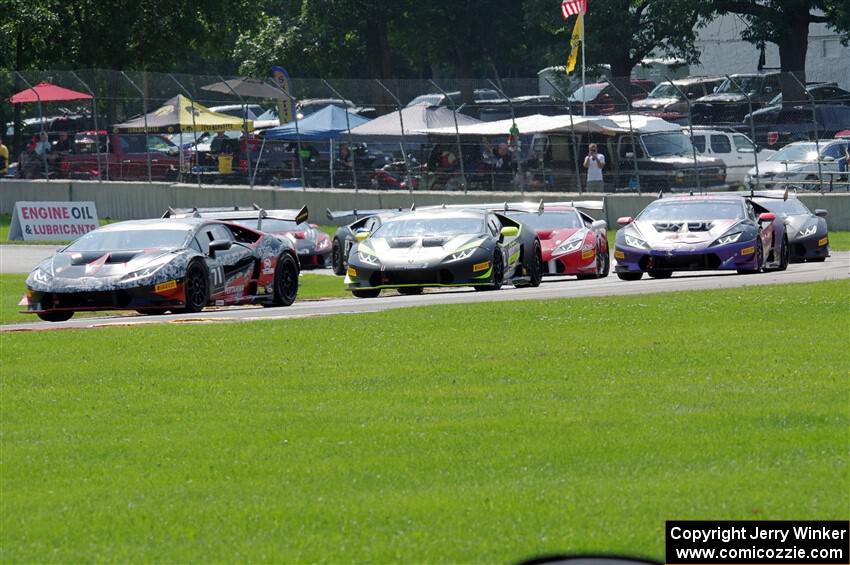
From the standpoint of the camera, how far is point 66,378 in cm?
1186

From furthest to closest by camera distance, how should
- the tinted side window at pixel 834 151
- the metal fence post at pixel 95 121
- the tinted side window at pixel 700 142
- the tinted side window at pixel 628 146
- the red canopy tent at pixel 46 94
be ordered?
the metal fence post at pixel 95 121 < the red canopy tent at pixel 46 94 < the tinted side window at pixel 700 142 < the tinted side window at pixel 628 146 < the tinted side window at pixel 834 151

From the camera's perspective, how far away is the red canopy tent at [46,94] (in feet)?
130

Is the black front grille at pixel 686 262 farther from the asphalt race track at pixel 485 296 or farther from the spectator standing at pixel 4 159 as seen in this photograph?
the spectator standing at pixel 4 159

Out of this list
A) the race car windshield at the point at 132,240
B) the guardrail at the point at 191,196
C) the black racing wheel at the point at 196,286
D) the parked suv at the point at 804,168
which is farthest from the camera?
the guardrail at the point at 191,196

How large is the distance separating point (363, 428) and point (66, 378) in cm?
357

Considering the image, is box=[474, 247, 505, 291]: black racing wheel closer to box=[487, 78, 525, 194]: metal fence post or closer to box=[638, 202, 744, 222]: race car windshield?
box=[638, 202, 744, 222]: race car windshield

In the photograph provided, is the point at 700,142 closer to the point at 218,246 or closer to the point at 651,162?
the point at 651,162

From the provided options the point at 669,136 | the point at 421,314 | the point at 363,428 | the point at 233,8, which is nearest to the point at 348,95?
the point at 669,136

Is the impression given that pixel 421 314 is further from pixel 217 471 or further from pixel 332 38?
pixel 332 38

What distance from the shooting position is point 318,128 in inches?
1652

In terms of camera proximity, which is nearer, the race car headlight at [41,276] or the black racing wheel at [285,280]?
the race car headlight at [41,276]

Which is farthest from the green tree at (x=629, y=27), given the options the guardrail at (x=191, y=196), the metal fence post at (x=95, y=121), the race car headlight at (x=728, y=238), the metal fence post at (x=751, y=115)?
the race car headlight at (x=728, y=238)

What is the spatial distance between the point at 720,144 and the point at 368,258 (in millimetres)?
18057

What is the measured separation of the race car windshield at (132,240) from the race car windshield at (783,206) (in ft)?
36.9
